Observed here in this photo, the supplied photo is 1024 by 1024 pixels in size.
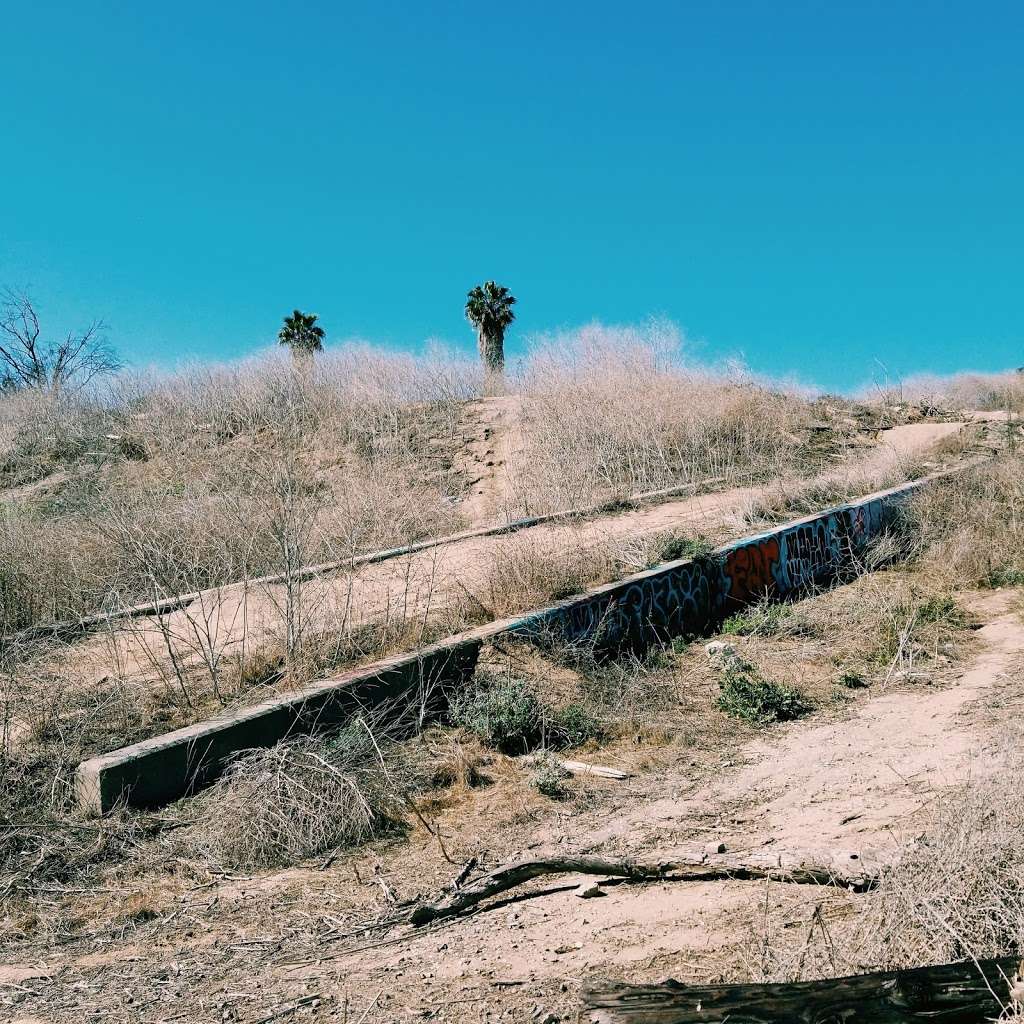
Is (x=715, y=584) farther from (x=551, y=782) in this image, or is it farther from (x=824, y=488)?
(x=551, y=782)

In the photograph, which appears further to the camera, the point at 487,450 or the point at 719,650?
the point at 487,450

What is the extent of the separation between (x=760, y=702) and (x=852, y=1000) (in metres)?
4.59

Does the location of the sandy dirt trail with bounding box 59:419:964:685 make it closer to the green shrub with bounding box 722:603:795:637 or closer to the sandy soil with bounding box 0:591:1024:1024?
the green shrub with bounding box 722:603:795:637

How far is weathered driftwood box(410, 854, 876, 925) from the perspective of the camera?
3688 millimetres

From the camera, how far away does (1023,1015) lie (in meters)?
2.31

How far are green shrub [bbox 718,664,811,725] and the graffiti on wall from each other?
1.19m

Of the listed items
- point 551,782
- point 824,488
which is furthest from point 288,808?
point 824,488

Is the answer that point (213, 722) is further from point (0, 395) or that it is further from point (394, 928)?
point (0, 395)

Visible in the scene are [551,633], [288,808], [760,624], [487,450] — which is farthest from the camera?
[487,450]

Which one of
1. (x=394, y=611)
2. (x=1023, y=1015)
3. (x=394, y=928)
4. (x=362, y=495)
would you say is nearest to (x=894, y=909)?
(x=1023, y=1015)

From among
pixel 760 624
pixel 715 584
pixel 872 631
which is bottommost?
pixel 872 631

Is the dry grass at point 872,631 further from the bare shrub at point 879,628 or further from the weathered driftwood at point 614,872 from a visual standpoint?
the weathered driftwood at point 614,872

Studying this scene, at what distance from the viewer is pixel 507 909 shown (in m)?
3.83

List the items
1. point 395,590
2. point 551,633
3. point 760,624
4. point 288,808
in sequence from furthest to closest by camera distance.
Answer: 1. point 760,624
2. point 395,590
3. point 551,633
4. point 288,808
